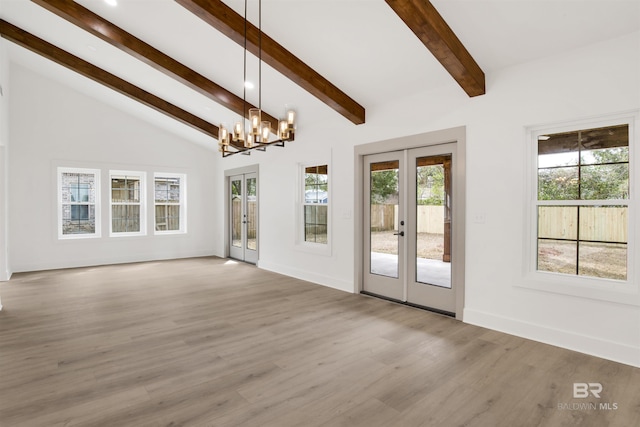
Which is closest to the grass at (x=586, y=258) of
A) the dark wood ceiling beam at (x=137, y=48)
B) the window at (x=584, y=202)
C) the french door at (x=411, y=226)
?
the window at (x=584, y=202)

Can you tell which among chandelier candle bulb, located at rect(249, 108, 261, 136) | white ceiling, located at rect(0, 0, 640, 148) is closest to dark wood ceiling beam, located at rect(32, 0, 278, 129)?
white ceiling, located at rect(0, 0, 640, 148)

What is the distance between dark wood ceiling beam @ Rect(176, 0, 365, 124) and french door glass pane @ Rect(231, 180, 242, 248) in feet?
13.3

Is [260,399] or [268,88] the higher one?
[268,88]

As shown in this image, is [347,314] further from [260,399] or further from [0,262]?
[0,262]

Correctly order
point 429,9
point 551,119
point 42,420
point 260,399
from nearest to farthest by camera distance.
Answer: point 42,420, point 260,399, point 429,9, point 551,119

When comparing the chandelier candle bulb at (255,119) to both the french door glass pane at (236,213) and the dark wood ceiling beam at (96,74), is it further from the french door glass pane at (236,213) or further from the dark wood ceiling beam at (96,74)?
the french door glass pane at (236,213)

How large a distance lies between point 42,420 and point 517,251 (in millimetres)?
3952

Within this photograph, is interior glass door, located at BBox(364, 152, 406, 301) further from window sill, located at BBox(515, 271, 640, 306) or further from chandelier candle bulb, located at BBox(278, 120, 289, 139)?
window sill, located at BBox(515, 271, 640, 306)

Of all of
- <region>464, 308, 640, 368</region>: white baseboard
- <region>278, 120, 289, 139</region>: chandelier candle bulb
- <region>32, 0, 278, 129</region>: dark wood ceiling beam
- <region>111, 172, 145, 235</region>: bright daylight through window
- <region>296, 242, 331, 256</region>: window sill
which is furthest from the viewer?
<region>111, 172, 145, 235</region>: bright daylight through window

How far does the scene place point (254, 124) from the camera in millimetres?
3682

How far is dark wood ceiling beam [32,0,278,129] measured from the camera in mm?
4207

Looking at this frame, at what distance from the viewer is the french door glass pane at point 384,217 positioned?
472 centimetres

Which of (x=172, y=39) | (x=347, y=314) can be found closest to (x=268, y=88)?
(x=172, y=39)

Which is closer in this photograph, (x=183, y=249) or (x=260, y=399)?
(x=260, y=399)
